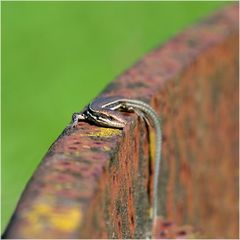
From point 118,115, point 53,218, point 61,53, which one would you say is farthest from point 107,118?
point 61,53

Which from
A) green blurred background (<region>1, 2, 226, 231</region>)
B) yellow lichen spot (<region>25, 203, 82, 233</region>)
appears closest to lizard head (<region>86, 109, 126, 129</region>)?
yellow lichen spot (<region>25, 203, 82, 233</region>)

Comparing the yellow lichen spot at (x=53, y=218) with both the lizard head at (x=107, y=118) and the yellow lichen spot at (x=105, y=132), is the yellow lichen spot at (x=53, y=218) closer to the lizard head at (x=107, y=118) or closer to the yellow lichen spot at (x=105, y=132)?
the yellow lichen spot at (x=105, y=132)

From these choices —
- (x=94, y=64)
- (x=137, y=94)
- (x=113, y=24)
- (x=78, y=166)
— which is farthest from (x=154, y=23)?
(x=78, y=166)

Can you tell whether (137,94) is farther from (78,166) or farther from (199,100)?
(78,166)

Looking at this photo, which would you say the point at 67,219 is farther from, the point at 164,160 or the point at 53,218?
the point at 164,160

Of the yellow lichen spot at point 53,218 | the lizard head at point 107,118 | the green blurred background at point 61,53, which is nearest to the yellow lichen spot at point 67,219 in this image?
the yellow lichen spot at point 53,218
